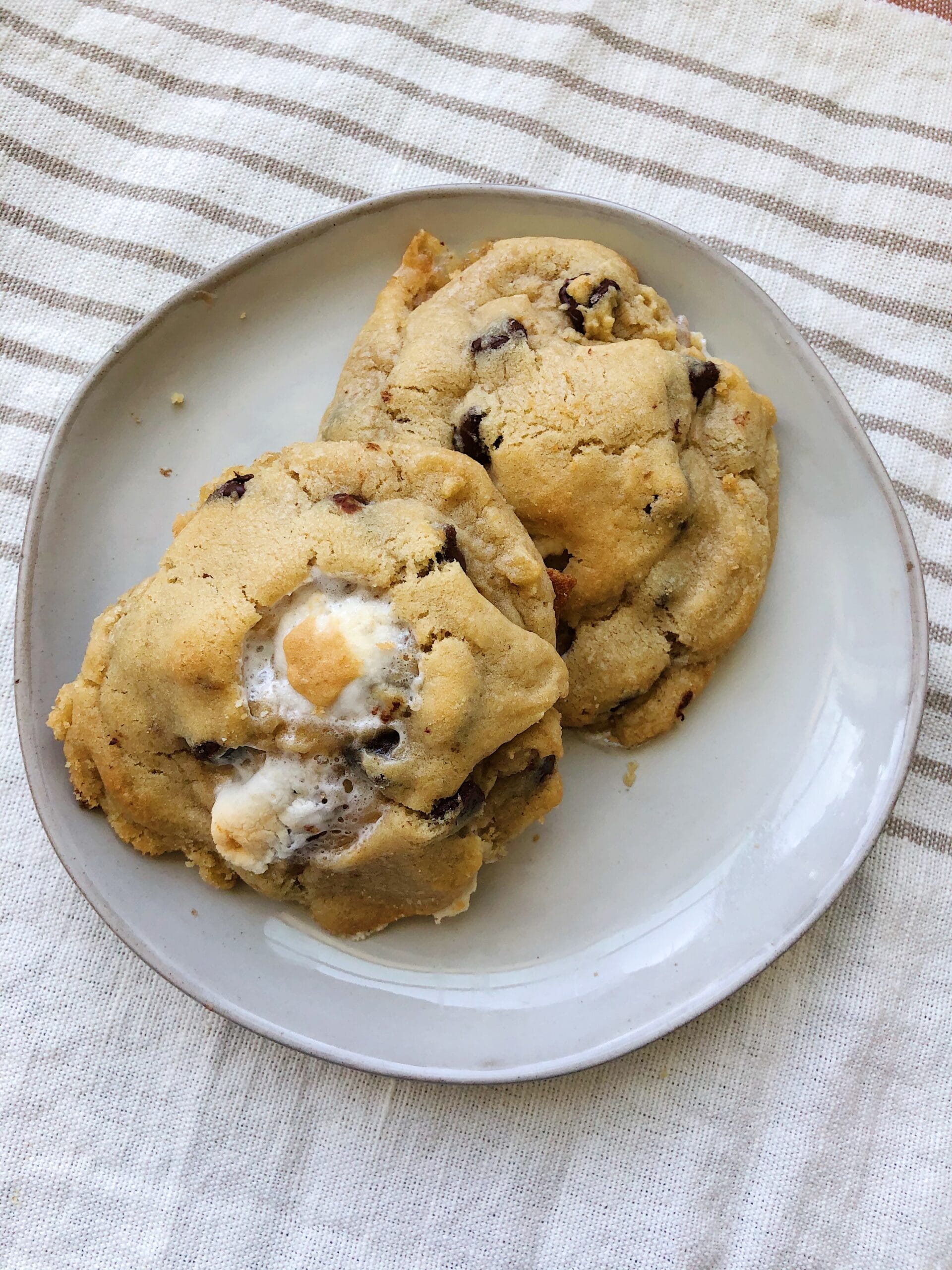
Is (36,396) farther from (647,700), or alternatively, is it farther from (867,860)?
(867,860)

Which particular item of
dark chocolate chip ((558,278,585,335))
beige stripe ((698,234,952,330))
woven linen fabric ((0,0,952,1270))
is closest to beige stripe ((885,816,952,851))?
woven linen fabric ((0,0,952,1270))

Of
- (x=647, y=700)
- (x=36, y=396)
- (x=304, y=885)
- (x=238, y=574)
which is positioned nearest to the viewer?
(x=238, y=574)

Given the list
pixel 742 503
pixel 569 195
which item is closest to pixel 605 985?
pixel 742 503

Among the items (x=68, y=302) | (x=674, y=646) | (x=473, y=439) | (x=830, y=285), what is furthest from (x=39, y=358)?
(x=830, y=285)

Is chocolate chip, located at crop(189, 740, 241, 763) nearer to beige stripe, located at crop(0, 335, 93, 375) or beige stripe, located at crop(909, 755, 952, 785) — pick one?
beige stripe, located at crop(0, 335, 93, 375)

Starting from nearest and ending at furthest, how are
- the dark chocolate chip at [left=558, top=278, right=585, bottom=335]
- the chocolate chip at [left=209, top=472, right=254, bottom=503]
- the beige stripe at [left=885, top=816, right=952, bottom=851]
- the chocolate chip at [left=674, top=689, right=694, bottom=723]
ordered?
the chocolate chip at [left=209, top=472, right=254, bottom=503]
the dark chocolate chip at [left=558, top=278, right=585, bottom=335]
the chocolate chip at [left=674, top=689, right=694, bottom=723]
the beige stripe at [left=885, top=816, right=952, bottom=851]

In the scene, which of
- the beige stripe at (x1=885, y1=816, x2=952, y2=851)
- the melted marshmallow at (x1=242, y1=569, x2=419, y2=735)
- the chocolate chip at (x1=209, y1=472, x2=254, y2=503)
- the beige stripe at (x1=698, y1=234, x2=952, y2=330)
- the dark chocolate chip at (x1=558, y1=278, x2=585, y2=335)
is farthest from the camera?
the beige stripe at (x1=698, y1=234, x2=952, y2=330)

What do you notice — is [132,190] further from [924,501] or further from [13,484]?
[924,501]
